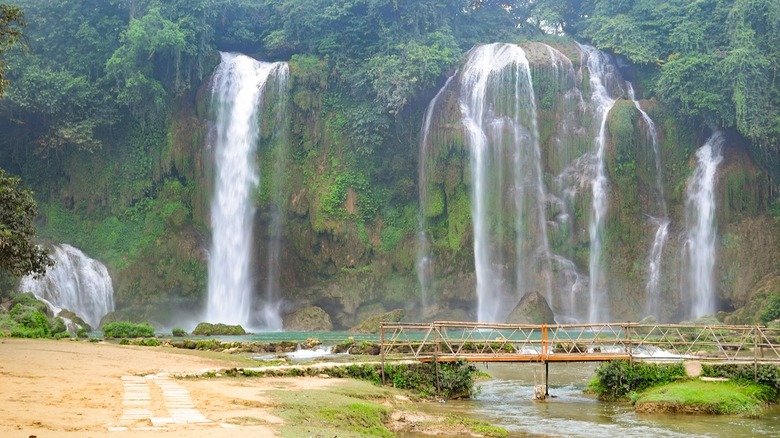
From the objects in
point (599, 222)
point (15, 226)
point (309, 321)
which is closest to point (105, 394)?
point (15, 226)

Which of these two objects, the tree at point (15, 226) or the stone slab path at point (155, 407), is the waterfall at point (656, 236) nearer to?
the tree at point (15, 226)

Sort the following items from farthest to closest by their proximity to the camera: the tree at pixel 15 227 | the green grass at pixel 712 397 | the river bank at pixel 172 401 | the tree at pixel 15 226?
the tree at pixel 15 227 < the tree at pixel 15 226 < the green grass at pixel 712 397 < the river bank at pixel 172 401

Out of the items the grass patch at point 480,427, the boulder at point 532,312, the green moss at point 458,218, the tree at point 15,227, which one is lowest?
the grass patch at point 480,427

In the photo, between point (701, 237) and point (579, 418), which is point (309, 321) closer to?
point (701, 237)

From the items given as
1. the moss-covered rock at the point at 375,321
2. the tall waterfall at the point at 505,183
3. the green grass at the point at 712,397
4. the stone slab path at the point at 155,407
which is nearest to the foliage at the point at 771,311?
the tall waterfall at the point at 505,183

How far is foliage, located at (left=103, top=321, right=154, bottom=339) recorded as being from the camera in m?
35.7

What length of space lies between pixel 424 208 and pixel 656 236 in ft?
40.2

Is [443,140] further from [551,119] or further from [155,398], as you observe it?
[155,398]

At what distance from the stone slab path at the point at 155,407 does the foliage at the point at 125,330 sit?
19.5 meters

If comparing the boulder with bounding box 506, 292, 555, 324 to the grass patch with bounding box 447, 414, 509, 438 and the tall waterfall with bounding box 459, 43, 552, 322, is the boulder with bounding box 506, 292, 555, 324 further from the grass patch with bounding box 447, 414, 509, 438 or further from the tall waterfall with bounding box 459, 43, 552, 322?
the grass patch with bounding box 447, 414, 509, 438

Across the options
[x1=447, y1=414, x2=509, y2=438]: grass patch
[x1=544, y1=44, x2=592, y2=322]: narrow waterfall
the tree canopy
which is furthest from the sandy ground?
the tree canopy

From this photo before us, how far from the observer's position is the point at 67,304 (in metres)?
43.0

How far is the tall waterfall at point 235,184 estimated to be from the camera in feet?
155

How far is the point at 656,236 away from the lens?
1823 inches
